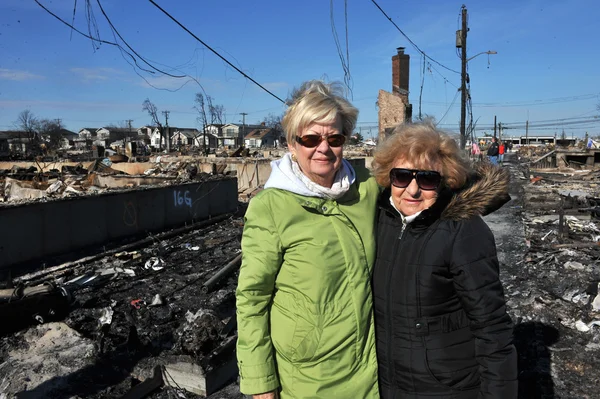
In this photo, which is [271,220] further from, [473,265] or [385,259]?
[473,265]

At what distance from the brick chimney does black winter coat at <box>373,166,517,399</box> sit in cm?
2154

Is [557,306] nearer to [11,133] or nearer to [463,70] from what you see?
[463,70]

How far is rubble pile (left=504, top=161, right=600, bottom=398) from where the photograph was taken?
4.20 meters

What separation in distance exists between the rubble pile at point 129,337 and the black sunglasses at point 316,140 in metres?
3.12

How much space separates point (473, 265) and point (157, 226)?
1159cm

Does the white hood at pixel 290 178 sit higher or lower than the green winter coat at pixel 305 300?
higher

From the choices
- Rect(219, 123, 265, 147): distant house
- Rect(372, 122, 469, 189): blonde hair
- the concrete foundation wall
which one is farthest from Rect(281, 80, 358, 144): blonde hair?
Rect(219, 123, 265, 147): distant house

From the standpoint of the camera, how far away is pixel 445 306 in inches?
69.6

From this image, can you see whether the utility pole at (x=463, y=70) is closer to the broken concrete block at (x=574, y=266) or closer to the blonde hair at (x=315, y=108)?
the broken concrete block at (x=574, y=266)

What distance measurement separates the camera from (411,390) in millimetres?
1824

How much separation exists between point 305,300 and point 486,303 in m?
0.72

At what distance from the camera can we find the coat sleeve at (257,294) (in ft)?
5.83

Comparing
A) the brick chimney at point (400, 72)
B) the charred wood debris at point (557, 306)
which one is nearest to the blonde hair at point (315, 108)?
the charred wood debris at point (557, 306)

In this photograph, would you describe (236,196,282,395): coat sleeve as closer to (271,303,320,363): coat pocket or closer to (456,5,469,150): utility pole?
(271,303,320,363): coat pocket
